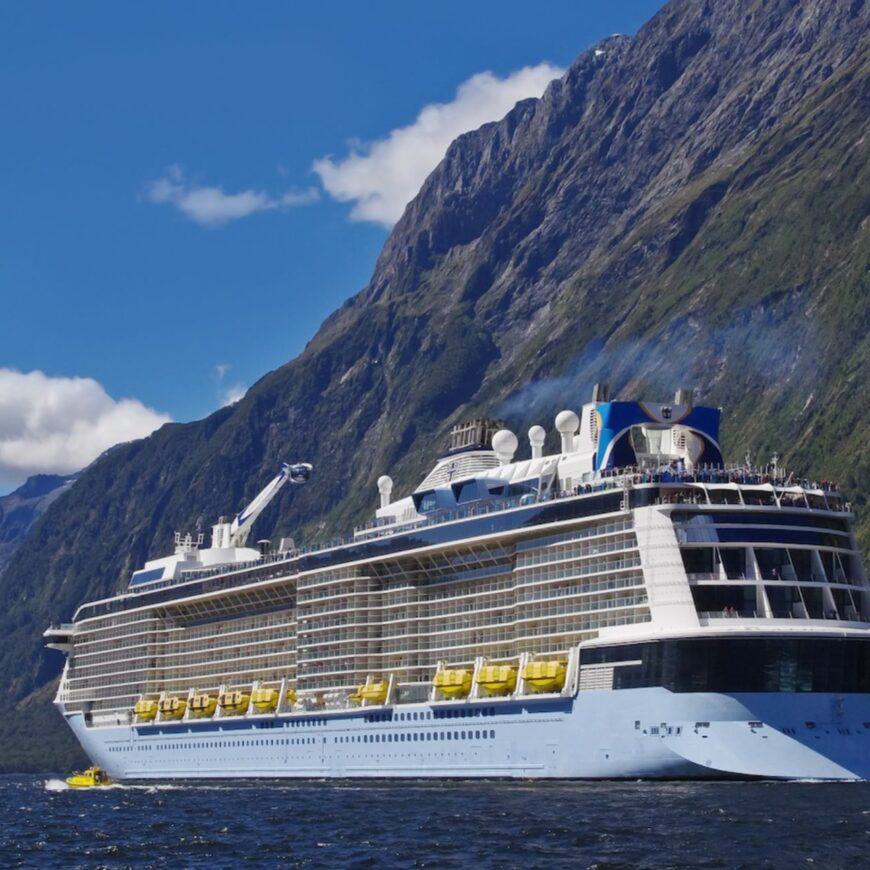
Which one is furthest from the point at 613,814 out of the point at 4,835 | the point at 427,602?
the point at 427,602

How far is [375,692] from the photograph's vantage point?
9244 centimetres

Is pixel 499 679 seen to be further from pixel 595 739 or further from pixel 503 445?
pixel 503 445

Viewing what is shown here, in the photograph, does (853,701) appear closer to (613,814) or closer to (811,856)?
(613,814)

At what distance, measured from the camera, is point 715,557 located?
7650cm

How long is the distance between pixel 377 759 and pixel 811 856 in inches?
1680

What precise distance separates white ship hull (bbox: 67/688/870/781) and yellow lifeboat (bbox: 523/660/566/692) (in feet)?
2.66

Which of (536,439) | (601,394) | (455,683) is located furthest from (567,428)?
(455,683)

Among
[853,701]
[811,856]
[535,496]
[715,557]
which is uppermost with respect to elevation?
[535,496]

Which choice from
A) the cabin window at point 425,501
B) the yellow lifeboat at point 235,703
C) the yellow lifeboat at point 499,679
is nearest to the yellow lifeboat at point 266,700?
the yellow lifeboat at point 235,703

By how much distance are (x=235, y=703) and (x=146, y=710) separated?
14.2 meters

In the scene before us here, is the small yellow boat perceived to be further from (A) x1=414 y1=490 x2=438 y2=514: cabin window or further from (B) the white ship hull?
(A) x1=414 y1=490 x2=438 y2=514: cabin window

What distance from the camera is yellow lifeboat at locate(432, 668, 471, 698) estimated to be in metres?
85.2

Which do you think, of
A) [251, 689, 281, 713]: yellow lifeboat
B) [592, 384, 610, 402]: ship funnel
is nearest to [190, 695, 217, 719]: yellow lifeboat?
[251, 689, 281, 713]: yellow lifeboat

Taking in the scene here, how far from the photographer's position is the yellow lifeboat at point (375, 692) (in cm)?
9219
